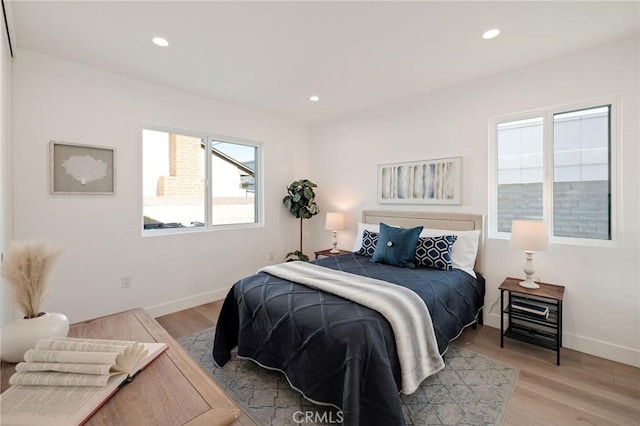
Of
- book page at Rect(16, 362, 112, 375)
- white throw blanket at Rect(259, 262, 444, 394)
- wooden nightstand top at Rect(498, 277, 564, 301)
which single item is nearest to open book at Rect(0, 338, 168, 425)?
book page at Rect(16, 362, 112, 375)

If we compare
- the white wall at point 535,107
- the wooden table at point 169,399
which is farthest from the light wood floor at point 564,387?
the wooden table at point 169,399

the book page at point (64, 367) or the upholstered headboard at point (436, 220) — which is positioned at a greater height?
the upholstered headboard at point (436, 220)

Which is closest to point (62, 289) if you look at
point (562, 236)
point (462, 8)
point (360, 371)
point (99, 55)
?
point (99, 55)

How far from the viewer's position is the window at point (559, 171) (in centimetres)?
258

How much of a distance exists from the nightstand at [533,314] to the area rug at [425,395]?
0.44m

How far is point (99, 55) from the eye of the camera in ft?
8.71

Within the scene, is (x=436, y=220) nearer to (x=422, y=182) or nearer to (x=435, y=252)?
(x=422, y=182)

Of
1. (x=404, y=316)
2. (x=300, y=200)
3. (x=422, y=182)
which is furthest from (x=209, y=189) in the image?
(x=404, y=316)

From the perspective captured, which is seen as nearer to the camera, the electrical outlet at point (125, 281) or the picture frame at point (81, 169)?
the picture frame at point (81, 169)

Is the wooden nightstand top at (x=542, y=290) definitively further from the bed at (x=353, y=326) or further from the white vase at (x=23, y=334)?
the white vase at (x=23, y=334)

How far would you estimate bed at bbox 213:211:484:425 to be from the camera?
158 cm

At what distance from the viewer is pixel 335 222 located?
14.0 ft

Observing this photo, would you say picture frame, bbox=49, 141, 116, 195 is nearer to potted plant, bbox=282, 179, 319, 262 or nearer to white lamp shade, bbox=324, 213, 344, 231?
potted plant, bbox=282, 179, 319, 262

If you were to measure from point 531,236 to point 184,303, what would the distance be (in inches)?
149
